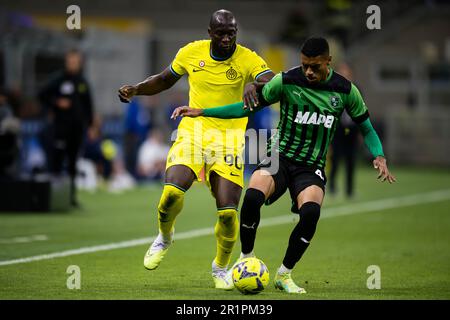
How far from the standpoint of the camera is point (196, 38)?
30281 mm

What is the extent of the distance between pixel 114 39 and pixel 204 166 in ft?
55.6

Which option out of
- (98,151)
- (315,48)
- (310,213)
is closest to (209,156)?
(310,213)

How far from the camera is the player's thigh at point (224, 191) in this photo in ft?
32.5

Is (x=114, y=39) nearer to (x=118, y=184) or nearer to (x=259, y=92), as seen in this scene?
(x=118, y=184)

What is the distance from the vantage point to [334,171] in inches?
824

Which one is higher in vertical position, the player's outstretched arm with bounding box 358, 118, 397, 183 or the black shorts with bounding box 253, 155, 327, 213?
the player's outstretched arm with bounding box 358, 118, 397, 183

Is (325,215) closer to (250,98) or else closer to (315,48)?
(250,98)

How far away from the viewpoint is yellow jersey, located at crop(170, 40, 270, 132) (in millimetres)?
10195

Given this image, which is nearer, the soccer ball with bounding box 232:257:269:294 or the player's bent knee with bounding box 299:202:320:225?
the soccer ball with bounding box 232:257:269:294

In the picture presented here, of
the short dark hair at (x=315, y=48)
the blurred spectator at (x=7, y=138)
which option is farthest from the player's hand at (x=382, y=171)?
the blurred spectator at (x=7, y=138)

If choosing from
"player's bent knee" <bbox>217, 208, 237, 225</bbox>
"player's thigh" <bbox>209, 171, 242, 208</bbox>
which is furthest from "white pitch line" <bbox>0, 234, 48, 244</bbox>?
"player's bent knee" <bbox>217, 208, 237, 225</bbox>

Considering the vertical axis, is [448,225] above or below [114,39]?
below

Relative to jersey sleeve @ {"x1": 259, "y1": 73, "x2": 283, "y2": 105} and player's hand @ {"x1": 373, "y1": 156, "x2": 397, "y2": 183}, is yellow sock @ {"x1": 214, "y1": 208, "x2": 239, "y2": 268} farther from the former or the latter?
player's hand @ {"x1": 373, "y1": 156, "x2": 397, "y2": 183}
